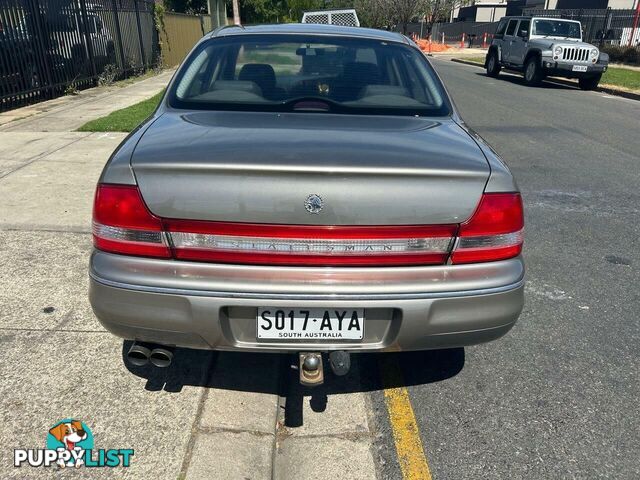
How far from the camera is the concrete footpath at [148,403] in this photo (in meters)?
2.23

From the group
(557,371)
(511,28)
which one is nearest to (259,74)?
(557,371)

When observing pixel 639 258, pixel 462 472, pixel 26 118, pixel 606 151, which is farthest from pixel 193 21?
pixel 462 472

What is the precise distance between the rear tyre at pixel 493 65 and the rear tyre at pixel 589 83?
353 cm

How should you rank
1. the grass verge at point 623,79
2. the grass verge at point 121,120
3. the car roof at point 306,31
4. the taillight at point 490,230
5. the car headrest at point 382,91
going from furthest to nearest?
the grass verge at point 623,79 < the grass verge at point 121,120 < the car roof at point 306,31 < the car headrest at point 382,91 < the taillight at point 490,230

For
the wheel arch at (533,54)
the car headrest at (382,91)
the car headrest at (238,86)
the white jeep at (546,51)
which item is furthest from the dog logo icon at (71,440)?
the wheel arch at (533,54)

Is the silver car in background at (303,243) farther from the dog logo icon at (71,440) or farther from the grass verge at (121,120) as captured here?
the grass verge at (121,120)

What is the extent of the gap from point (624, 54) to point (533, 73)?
401 inches

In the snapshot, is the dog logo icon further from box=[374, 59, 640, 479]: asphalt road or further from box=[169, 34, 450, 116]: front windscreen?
box=[169, 34, 450, 116]: front windscreen

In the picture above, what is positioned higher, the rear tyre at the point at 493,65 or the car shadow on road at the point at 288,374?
the car shadow on road at the point at 288,374

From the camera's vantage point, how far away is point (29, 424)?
2.37m

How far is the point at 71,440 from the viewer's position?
7.54ft

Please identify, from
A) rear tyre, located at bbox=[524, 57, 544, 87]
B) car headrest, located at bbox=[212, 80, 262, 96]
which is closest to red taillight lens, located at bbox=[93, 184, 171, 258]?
car headrest, located at bbox=[212, 80, 262, 96]

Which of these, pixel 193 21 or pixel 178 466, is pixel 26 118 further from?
pixel 193 21

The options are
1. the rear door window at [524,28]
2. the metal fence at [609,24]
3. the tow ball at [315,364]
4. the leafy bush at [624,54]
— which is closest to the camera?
the tow ball at [315,364]
